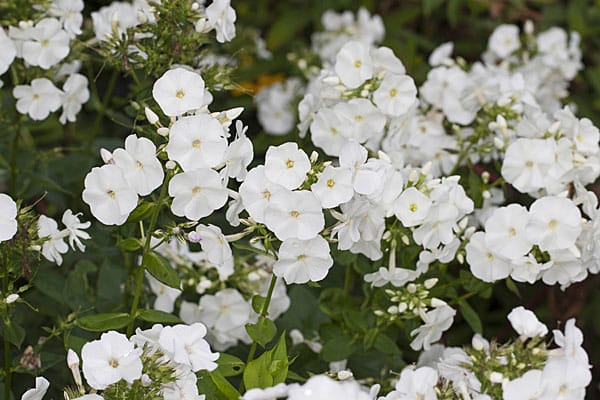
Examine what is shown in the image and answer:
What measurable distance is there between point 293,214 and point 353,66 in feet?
2.47

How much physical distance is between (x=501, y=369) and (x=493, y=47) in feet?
6.96

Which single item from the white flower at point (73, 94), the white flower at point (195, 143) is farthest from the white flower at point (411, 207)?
the white flower at point (73, 94)

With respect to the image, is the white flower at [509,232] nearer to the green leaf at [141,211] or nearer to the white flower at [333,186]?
the white flower at [333,186]

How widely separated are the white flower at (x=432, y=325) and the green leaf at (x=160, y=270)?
648mm

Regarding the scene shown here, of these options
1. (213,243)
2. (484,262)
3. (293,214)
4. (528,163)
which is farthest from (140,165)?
(528,163)

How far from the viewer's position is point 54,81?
2.87 metres

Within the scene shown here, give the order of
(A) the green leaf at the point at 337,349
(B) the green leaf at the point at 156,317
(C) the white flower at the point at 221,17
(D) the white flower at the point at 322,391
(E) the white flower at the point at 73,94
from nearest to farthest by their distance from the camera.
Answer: (D) the white flower at the point at 322,391
(B) the green leaf at the point at 156,317
(C) the white flower at the point at 221,17
(A) the green leaf at the point at 337,349
(E) the white flower at the point at 73,94

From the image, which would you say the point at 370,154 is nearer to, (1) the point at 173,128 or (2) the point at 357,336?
(2) the point at 357,336

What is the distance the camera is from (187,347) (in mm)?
1916

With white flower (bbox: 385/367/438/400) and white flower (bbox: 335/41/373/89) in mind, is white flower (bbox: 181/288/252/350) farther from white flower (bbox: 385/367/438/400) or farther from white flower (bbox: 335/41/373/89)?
white flower (bbox: 385/367/438/400)

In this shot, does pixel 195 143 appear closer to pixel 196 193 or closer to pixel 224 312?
pixel 196 193

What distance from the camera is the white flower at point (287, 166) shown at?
2023 mm

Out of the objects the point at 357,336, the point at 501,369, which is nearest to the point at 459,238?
the point at 357,336

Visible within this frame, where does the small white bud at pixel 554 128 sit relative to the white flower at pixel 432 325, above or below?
above
